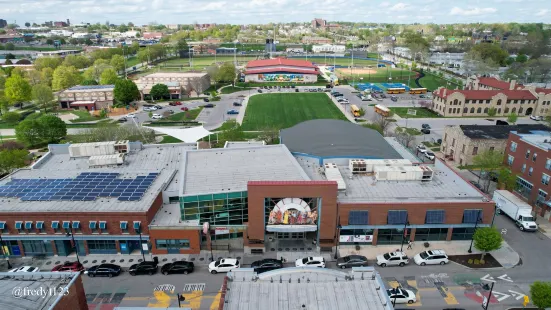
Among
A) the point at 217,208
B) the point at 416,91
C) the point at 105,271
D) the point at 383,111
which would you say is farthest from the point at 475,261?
the point at 416,91

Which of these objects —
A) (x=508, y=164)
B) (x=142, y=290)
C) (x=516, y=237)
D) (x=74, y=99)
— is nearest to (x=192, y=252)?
(x=142, y=290)

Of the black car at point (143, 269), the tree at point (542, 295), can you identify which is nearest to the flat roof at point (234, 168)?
the black car at point (143, 269)

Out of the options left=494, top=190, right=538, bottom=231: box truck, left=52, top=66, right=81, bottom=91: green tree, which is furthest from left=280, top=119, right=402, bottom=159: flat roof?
left=52, top=66, right=81, bottom=91: green tree

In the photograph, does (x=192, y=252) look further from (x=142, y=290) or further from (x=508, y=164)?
(x=508, y=164)

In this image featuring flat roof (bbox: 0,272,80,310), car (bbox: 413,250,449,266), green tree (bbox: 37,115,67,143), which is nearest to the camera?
flat roof (bbox: 0,272,80,310)

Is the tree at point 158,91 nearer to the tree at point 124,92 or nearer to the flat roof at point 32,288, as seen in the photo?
the tree at point 124,92

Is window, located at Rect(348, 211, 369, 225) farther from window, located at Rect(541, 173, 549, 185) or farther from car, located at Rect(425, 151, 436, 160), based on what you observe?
car, located at Rect(425, 151, 436, 160)
